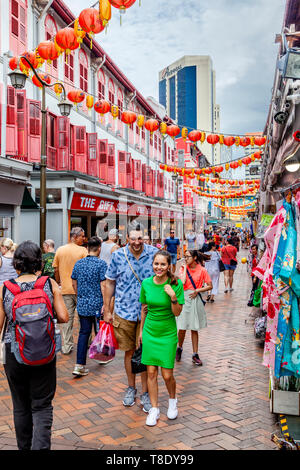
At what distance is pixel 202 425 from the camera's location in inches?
145

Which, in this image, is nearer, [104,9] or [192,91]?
[104,9]

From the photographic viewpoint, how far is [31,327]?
2.70 metres

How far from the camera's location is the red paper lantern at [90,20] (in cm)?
575

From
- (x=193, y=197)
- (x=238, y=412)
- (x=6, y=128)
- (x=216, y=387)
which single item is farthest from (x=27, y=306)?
(x=193, y=197)

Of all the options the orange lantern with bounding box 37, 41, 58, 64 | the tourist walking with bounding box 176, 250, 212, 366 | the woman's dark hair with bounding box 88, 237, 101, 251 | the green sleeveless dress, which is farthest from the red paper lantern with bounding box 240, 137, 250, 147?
the green sleeveless dress

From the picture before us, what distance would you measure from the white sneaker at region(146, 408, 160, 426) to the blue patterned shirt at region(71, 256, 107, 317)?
168cm

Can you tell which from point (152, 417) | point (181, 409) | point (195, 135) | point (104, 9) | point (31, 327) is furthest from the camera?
point (195, 135)

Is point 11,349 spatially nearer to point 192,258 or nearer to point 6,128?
point 192,258

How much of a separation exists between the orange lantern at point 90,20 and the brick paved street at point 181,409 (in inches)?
198

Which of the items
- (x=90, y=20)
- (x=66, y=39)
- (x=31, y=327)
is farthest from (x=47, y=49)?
(x=31, y=327)

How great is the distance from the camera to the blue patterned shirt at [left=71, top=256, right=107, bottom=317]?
199 inches

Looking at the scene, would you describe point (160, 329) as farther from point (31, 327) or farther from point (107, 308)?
point (31, 327)

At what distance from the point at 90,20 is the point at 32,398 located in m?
5.34
